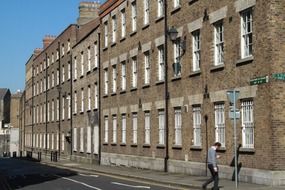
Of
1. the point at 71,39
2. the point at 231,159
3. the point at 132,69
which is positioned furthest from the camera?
the point at 71,39

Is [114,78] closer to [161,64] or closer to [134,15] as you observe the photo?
[134,15]

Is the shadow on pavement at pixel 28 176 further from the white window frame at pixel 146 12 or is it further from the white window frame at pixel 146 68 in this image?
the white window frame at pixel 146 12

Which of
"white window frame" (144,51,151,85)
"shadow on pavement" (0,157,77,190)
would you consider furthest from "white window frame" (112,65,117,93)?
"shadow on pavement" (0,157,77,190)

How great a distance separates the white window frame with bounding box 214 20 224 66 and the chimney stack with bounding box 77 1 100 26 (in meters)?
33.2

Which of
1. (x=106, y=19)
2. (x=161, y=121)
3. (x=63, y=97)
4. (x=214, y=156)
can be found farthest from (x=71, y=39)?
(x=214, y=156)

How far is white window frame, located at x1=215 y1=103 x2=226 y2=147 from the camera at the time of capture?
23.5m

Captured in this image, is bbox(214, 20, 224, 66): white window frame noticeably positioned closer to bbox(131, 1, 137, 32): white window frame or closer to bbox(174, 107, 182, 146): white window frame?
bbox(174, 107, 182, 146): white window frame

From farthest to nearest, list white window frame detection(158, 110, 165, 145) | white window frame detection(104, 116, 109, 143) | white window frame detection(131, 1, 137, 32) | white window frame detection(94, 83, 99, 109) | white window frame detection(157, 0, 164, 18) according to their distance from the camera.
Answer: white window frame detection(94, 83, 99, 109)
white window frame detection(104, 116, 109, 143)
white window frame detection(131, 1, 137, 32)
white window frame detection(157, 0, 164, 18)
white window frame detection(158, 110, 165, 145)

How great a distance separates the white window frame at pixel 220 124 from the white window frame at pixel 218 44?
1.91 metres

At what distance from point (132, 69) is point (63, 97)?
72.4 feet

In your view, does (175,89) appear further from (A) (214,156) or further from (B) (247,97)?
(A) (214,156)

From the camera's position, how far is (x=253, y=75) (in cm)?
2114

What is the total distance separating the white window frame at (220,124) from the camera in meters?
23.5

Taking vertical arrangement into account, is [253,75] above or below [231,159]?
above
